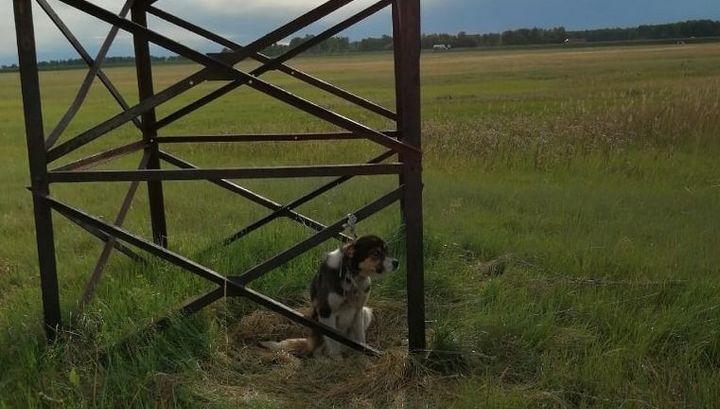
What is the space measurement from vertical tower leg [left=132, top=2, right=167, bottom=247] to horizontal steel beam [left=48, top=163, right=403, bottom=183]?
6.80 ft

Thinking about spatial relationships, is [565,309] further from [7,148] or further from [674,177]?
[7,148]

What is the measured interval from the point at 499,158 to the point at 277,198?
14.9 feet

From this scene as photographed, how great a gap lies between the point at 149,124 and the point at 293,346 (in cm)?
297

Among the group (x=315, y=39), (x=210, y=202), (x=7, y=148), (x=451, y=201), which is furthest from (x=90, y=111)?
(x=315, y=39)

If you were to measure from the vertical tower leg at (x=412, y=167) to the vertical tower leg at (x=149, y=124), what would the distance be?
9.53 ft

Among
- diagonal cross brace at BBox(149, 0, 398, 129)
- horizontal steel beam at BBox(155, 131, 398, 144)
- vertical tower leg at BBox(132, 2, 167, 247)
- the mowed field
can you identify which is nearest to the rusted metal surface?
the mowed field

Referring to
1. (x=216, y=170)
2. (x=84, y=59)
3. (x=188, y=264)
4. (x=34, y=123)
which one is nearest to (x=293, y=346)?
(x=188, y=264)

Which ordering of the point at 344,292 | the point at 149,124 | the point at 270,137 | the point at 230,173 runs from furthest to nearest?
1. the point at 270,137
2. the point at 149,124
3. the point at 344,292
4. the point at 230,173

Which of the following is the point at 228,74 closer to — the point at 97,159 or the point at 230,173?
the point at 230,173

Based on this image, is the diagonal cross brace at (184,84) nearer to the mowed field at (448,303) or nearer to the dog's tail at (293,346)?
the mowed field at (448,303)

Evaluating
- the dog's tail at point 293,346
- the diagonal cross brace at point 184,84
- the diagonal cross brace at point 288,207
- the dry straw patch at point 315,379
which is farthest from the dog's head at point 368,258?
the diagonal cross brace at point 288,207

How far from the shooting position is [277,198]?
33.0 feet

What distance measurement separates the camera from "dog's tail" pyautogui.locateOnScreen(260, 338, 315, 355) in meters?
5.09

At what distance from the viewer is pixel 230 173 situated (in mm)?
4438
